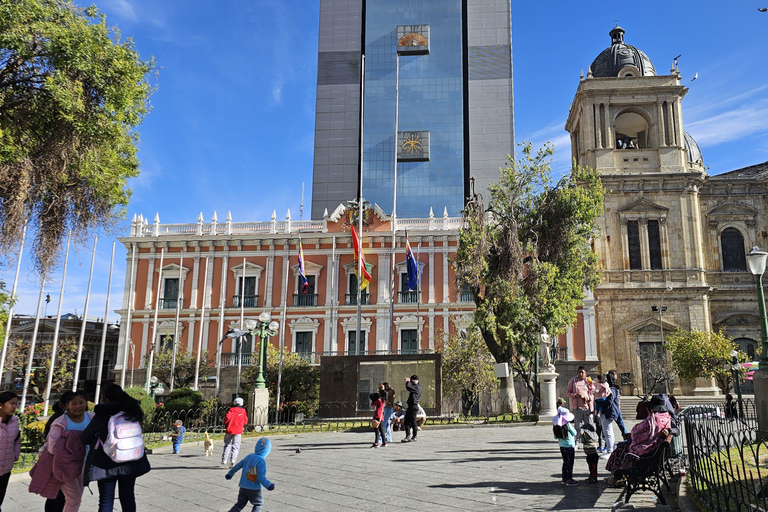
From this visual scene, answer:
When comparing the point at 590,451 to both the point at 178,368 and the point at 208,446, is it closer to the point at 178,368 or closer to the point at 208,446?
the point at 208,446

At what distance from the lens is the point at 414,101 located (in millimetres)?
58781

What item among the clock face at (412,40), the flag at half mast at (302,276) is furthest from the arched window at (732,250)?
the clock face at (412,40)

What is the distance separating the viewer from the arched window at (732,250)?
3512cm

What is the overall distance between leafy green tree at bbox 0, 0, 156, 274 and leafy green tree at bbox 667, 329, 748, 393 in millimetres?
26210

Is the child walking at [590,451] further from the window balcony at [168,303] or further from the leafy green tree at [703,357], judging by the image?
the window balcony at [168,303]

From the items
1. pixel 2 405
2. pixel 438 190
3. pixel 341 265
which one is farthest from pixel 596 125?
pixel 2 405

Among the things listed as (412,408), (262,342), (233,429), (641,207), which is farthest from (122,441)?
(641,207)

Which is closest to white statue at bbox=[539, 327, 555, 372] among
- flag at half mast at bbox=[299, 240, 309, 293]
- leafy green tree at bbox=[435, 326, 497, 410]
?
leafy green tree at bbox=[435, 326, 497, 410]

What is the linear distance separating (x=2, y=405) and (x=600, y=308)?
32.0 metres

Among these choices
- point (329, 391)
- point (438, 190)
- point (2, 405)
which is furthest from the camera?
point (438, 190)

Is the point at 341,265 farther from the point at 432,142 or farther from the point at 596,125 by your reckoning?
the point at 432,142

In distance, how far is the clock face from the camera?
2360 inches

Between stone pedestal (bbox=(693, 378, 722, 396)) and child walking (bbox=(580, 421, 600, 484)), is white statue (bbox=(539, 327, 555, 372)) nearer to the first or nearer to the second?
child walking (bbox=(580, 421, 600, 484))

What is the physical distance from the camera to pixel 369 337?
112 feet
